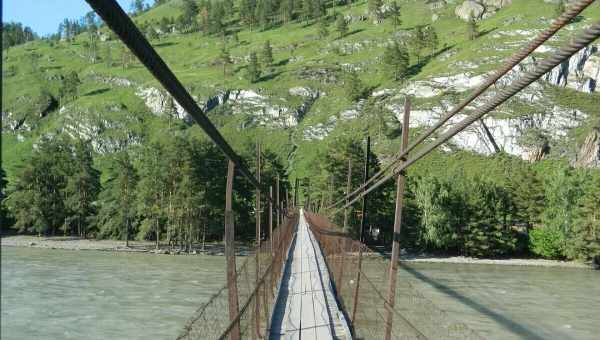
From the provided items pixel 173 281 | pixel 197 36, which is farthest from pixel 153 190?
pixel 197 36

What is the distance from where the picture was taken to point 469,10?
12231cm

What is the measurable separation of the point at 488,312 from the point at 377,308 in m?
16.5

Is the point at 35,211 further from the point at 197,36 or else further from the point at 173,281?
the point at 197,36

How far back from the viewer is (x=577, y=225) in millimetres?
34969

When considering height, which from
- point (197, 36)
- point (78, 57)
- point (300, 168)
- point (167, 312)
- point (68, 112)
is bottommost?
point (167, 312)

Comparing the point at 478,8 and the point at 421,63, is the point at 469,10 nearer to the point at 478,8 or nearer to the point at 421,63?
the point at 478,8

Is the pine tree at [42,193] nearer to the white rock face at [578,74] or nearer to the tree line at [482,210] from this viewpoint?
the tree line at [482,210]

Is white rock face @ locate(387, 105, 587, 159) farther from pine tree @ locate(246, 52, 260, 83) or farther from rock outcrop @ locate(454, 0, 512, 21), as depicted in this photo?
rock outcrop @ locate(454, 0, 512, 21)

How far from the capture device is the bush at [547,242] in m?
37.4

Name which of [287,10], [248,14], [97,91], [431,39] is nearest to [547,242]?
[431,39]

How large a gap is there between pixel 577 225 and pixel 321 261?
1045 inches

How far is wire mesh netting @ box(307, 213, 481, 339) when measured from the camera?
5.07 m

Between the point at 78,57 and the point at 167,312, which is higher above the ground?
the point at 78,57

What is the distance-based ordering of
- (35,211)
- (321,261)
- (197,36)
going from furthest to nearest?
(197,36)
(35,211)
(321,261)
